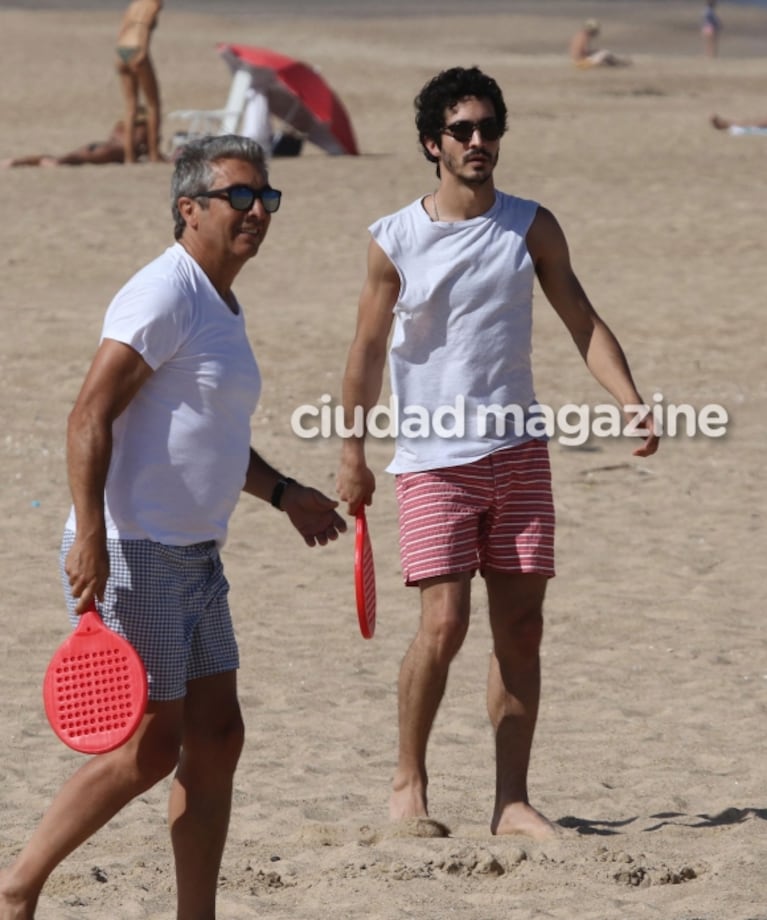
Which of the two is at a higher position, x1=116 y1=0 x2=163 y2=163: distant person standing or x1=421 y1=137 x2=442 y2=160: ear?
x1=116 y1=0 x2=163 y2=163: distant person standing

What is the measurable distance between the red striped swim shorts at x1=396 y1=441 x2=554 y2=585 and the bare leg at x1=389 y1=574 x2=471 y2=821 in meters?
0.06

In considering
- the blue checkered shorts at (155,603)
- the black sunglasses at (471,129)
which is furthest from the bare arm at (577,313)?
the blue checkered shorts at (155,603)

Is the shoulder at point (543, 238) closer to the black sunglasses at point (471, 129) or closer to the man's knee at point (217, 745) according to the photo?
the black sunglasses at point (471, 129)

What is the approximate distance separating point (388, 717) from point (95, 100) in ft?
69.9

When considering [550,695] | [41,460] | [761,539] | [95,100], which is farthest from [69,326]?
[95,100]

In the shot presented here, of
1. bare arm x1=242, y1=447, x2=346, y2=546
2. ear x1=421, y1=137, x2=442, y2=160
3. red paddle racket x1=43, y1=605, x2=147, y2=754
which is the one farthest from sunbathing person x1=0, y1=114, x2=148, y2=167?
red paddle racket x1=43, y1=605, x2=147, y2=754

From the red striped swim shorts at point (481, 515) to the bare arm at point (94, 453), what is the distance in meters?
1.23

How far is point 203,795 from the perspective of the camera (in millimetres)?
3719

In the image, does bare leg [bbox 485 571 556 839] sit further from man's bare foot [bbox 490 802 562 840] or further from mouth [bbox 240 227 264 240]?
mouth [bbox 240 227 264 240]

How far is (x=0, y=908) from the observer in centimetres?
361

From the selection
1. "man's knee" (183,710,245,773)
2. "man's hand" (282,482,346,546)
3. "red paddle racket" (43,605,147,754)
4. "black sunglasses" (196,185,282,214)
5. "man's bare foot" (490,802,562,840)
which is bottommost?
"man's bare foot" (490,802,562,840)

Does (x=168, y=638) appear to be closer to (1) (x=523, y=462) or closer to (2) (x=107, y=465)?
(2) (x=107, y=465)

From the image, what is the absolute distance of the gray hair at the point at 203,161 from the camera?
3730 millimetres

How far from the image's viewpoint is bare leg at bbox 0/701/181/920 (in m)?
3.56
